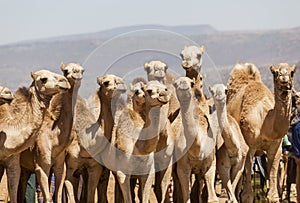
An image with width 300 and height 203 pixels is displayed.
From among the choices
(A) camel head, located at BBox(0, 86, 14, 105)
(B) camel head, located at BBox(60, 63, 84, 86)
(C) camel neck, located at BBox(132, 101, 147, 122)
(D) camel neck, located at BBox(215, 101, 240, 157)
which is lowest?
(D) camel neck, located at BBox(215, 101, 240, 157)

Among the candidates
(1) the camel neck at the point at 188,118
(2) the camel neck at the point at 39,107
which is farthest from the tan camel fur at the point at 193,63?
(2) the camel neck at the point at 39,107

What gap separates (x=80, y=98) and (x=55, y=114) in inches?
22.8

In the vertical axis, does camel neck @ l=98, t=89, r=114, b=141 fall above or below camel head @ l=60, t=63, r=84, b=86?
below

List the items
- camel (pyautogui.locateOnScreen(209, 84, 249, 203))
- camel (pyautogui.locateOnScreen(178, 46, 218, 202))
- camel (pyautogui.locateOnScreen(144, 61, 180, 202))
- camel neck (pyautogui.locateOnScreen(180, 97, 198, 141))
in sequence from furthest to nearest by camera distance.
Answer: camel (pyautogui.locateOnScreen(178, 46, 218, 202)) → camel (pyautogui.locateOnScreen(209, 84, 249, 203)) → camel (pyautogui.locateOnScreen(144, 61, 180, 202)) → camel neck (pyautogui.locateOnScreen(180, 97, 198, 141))

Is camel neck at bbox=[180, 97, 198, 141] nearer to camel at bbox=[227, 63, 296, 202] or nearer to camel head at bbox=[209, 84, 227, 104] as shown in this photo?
camel head at bbox=[209, 84, 227, 104]

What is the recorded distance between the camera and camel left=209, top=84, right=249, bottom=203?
45.2 feet

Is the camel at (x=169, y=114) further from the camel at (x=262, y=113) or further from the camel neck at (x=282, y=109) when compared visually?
the camel neck at (x=282, y=109)

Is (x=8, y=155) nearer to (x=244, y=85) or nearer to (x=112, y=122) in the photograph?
(x=112, y=122)

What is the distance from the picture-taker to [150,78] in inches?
566

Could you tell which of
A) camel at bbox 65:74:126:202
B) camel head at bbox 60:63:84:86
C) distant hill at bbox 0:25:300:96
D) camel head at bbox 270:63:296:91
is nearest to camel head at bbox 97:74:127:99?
camel at bbox 65:74:126:202

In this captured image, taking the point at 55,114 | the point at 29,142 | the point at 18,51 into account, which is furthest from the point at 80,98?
the point at 18,51

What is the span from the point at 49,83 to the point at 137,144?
150cm

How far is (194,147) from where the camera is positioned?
13.4 metres

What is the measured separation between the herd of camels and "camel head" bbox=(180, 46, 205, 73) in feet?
0.05
